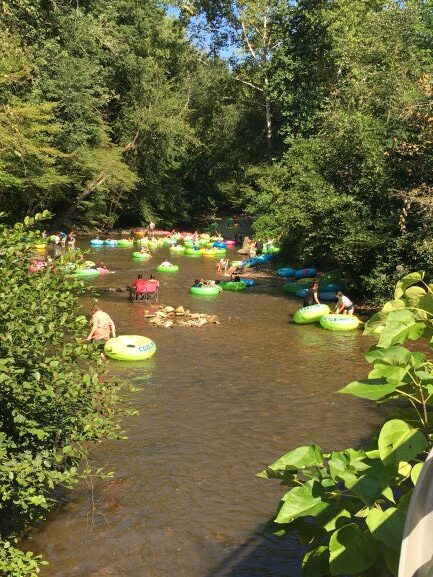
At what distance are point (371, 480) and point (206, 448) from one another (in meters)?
6.56

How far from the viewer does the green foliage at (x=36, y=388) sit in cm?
427

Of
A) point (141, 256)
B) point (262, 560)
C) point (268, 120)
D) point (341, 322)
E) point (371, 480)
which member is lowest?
point (262, 560)

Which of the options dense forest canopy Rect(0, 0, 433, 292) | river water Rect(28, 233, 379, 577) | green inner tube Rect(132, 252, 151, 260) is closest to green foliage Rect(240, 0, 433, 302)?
dense forest canopy Rect(0, 0, 433, 292)

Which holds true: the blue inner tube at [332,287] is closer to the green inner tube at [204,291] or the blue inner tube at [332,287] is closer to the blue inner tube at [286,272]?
the green inner tube at [204,291]

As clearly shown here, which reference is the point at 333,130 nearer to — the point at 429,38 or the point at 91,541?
the point at 429,38

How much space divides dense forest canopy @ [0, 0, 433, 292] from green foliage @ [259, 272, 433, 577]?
8420 mm

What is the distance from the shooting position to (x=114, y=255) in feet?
102

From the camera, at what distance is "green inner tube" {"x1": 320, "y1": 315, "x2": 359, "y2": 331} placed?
51.2 ft

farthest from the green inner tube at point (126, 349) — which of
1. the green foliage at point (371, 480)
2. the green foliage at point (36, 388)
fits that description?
the green foliage at point (371, 480)

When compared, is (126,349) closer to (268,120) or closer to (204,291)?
(204,291)

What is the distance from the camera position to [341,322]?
615 inches

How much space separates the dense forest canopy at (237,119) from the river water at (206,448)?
533cm

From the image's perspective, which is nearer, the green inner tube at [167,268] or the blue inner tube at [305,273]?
the blue inner tube at [305,273]

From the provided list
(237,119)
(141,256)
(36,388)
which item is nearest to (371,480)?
(36,388)
